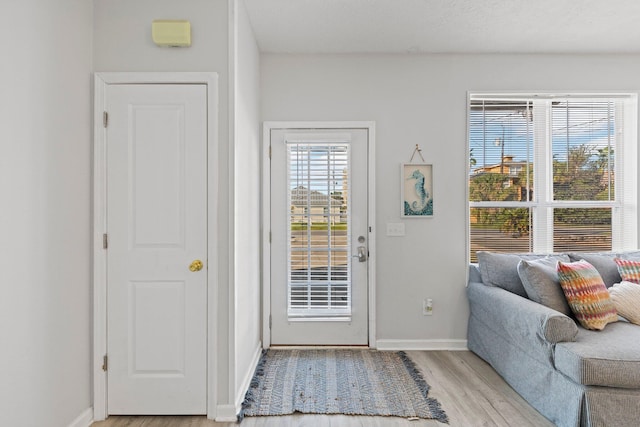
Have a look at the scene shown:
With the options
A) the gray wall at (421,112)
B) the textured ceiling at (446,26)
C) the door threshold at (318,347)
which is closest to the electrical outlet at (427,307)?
the gray wall at (421,112)

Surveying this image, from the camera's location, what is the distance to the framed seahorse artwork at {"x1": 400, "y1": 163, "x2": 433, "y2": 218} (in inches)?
132

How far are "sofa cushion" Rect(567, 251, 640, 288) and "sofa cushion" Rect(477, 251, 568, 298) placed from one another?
0.14 m

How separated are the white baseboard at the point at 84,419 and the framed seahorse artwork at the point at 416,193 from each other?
8.67ft

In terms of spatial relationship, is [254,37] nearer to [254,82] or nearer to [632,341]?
[254,82]

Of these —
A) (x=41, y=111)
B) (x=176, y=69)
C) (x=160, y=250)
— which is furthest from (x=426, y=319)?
(x=41, y=111)

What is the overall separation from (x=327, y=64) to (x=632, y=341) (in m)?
2.94

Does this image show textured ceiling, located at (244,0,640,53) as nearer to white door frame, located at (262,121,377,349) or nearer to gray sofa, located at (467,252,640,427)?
white door frame, located at (262,121,377,349)

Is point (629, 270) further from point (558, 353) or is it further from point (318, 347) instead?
point (318, 347)

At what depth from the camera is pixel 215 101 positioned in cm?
223

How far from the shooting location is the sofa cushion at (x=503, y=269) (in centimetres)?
293

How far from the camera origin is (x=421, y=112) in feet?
11.1

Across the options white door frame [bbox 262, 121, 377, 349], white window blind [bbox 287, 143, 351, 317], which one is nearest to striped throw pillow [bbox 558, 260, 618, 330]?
white door frame [bbox 262, 121, 377, 349]

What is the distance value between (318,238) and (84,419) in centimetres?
204

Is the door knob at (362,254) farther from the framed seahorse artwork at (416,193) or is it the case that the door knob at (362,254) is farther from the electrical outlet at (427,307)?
the electrical outlet at (427,307)
